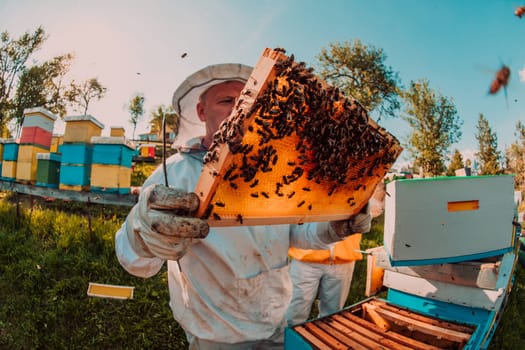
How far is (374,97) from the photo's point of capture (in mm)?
22828

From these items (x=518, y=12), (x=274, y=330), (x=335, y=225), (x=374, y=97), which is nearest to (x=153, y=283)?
(x=274, y=330)

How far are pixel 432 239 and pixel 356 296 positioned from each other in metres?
3.34

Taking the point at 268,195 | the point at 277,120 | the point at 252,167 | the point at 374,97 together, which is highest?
the point at 374,97

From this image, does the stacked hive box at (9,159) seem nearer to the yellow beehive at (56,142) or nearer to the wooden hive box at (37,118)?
the wooden hive box at (37,118)

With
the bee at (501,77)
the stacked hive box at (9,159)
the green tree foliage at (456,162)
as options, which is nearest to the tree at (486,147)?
the green tree foliage at (456,162)

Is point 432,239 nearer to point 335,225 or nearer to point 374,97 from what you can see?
point 335,225

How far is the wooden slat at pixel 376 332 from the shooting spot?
6.60 feet

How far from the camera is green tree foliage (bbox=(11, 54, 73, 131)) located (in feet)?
79.4

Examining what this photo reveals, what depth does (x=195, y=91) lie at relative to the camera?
2293 millimetres

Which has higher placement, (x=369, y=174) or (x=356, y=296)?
(x=369, y=174)

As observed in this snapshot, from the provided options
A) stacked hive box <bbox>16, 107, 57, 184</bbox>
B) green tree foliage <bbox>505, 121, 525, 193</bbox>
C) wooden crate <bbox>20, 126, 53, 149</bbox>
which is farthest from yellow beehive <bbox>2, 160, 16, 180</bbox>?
green tree foliage <bbox>505, 121, 525, 193</bbox>

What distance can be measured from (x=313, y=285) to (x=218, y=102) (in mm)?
3156

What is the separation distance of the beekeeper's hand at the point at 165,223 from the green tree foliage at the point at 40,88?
30727 mm

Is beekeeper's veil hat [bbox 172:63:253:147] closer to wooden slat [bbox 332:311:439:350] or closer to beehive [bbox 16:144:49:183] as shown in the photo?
wooden slat [bbox 332:311:439:350]
